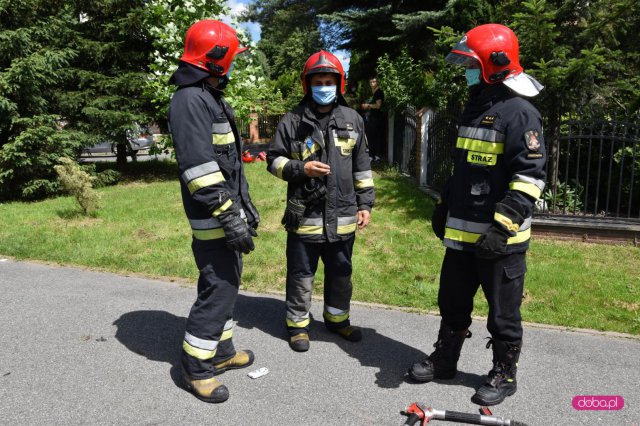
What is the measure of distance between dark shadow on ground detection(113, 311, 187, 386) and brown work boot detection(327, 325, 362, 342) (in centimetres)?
126

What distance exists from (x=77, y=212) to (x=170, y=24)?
4.61 meters

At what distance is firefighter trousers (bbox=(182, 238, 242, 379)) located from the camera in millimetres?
3244

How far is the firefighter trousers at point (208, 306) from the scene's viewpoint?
3.24 metres

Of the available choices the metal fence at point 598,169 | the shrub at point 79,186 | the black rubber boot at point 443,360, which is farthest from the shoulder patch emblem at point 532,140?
the shrub at point 79,186

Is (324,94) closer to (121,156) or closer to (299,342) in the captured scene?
(299,342)

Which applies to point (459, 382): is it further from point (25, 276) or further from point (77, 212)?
point (77, 212)

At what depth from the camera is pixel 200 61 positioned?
10.2 ft

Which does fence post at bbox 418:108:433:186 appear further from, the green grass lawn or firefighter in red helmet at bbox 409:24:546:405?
firefighter in red helmet at bbox 409:24:546:405

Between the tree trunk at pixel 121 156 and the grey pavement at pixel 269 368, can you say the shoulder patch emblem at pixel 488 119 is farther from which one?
the tree trunk at pixel 121 156

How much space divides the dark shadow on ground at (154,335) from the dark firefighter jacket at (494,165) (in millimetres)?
2171

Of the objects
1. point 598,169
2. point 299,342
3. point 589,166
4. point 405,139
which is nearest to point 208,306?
point 299,342

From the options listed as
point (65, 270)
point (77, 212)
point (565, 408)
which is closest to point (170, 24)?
point (77, 212)

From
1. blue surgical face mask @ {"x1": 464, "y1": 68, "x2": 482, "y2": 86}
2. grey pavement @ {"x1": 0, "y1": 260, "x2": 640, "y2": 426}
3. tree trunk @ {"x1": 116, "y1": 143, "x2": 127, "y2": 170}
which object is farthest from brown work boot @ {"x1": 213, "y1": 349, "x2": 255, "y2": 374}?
tree trunk @ {"x1": 116, "y1": 143, "x2": 127, "y2": 170}

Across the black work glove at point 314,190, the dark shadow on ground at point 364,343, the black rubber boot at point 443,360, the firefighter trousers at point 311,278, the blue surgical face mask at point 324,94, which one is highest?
the blue surgical face mask at point 324,94
